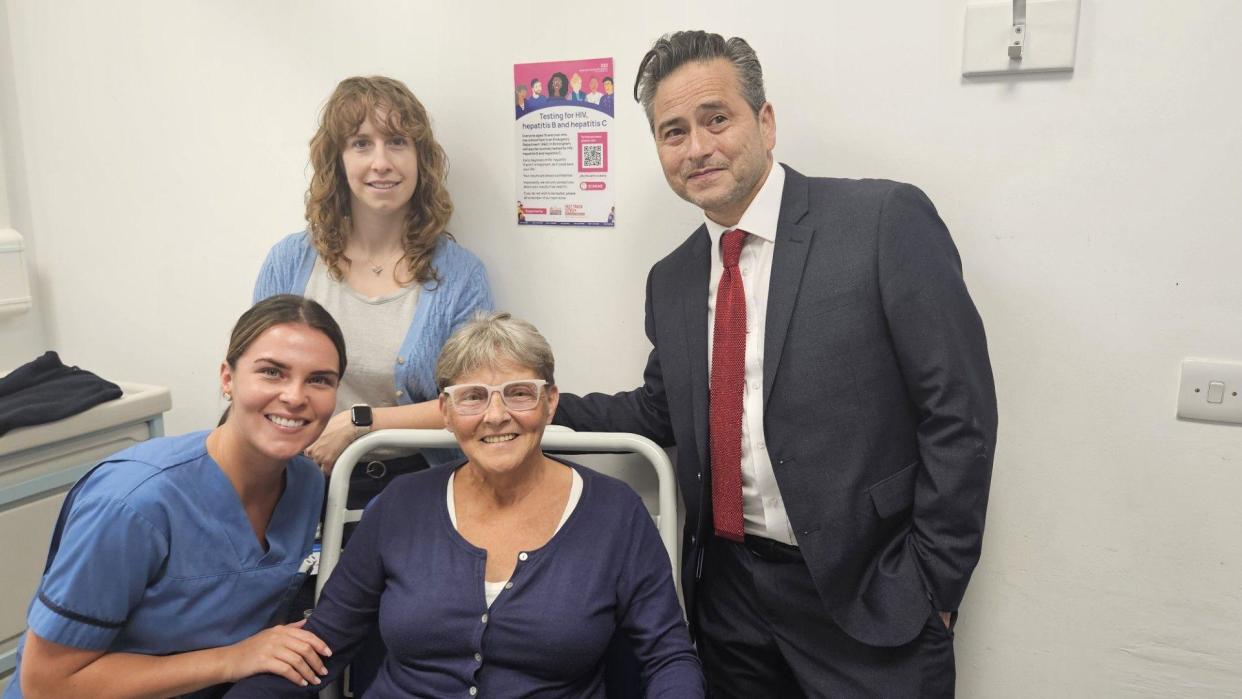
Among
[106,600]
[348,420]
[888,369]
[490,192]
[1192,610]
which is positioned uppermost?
[490,192]

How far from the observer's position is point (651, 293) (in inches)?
75.4

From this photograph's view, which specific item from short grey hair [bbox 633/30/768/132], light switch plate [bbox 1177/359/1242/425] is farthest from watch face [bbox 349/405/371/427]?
light switch plate [bbox 1177/359/1242/425]

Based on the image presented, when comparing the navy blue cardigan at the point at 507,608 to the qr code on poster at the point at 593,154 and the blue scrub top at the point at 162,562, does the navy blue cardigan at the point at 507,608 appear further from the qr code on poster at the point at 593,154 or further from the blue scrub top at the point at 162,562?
the qr code on poster at the point at 593,154

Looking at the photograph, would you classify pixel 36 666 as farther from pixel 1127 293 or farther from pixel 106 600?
pixel 1127 293

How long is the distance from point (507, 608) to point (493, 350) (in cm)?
43

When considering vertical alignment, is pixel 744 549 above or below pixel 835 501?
below

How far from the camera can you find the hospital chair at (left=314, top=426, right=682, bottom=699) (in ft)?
5.53

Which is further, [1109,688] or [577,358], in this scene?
[577,358]

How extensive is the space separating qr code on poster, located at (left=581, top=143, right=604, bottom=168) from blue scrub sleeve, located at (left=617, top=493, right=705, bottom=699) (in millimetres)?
904

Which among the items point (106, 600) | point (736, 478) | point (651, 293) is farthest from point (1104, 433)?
point (106, 600)

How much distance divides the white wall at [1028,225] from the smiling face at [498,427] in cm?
65

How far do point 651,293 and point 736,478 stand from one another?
43 cm

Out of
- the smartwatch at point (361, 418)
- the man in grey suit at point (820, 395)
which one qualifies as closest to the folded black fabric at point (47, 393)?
the smartwatch at point (361, 418)

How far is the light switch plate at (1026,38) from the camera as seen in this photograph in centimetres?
167
